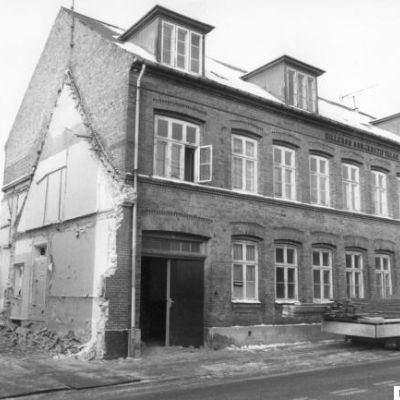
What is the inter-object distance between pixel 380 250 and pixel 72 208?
11634mm

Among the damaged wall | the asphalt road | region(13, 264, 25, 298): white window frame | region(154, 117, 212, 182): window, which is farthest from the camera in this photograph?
region(13, 264, 25, 298): white window frame

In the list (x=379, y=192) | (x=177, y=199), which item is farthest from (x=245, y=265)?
(x=379, y=192)

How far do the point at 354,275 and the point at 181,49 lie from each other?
9890 millimetres

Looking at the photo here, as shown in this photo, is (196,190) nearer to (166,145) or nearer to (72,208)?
(166,145)

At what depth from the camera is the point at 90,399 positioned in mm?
8766

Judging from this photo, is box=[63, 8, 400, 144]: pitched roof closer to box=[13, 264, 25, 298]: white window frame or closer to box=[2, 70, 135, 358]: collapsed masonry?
box=[2, 70, 135, 358]: collapsed masonry

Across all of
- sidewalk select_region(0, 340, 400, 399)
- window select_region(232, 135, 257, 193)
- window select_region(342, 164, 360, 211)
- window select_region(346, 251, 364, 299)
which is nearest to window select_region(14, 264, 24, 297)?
sidewalk select_region(0, 340, 400, 399)

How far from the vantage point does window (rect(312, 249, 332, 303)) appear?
57.9ft

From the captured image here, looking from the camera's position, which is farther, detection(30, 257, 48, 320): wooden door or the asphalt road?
detection(30, 257, 48, 320): wooden door

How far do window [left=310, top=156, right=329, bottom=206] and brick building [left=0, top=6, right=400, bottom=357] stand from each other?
0.05 metres

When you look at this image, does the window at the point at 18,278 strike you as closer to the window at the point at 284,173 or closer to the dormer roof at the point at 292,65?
the window at the point at 284,173

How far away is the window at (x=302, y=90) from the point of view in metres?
18.7

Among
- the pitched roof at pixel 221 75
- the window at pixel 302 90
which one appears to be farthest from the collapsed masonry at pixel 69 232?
the window at pixel 302 90

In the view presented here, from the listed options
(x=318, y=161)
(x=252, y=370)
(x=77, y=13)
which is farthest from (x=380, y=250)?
(x=77, y=13)
